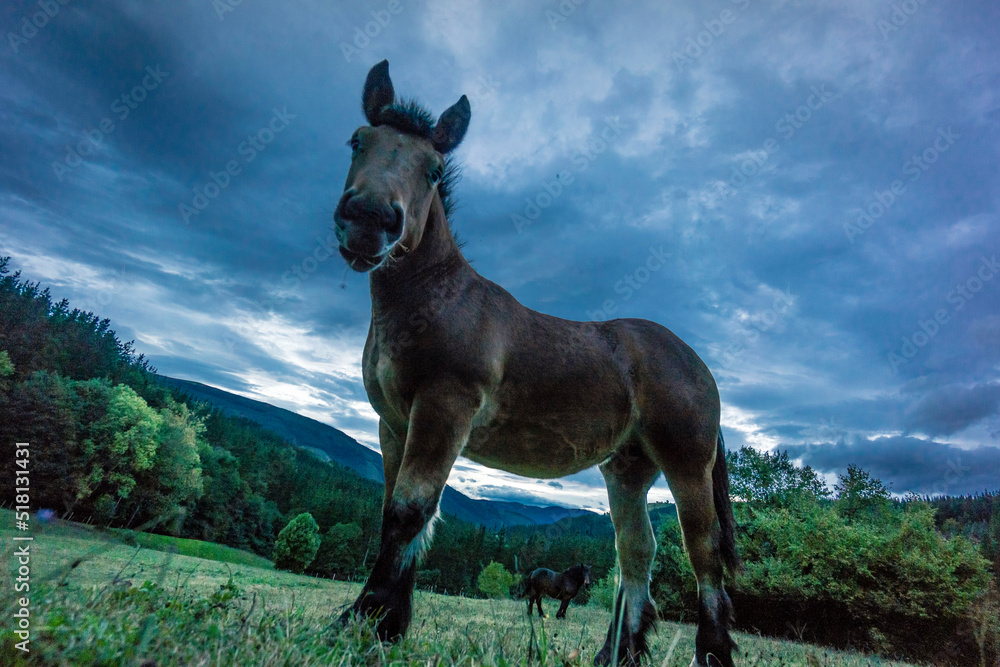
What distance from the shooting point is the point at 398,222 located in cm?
360

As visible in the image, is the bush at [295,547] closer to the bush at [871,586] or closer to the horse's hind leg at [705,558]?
the bush at [871,586]

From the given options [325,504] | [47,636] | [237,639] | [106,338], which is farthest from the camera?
[325,504]

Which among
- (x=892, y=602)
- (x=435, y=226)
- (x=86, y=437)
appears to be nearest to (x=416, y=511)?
(x=435, y=226)

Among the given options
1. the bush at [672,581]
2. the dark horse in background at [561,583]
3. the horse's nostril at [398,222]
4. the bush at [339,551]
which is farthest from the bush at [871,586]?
the bush at [339,551]

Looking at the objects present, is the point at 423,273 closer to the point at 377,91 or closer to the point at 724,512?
the point at 377,91

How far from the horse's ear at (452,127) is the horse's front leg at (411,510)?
260 cm

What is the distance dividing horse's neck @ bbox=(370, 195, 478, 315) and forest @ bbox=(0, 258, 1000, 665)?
1857mm

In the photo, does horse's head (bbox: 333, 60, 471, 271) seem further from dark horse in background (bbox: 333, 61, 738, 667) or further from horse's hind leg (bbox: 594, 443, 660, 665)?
horse's hind leg (bbox: 594, 443, 660, 665)

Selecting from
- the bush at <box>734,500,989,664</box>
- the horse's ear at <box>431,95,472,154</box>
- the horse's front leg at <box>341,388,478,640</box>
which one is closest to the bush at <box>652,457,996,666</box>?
the bush at <box>734,500,989,664</box>

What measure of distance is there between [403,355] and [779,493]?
36.4m

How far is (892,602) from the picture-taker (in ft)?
54.7

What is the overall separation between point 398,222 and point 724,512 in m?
4.51

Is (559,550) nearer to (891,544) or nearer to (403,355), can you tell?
(891,544)

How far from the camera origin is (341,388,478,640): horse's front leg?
3186 mm
